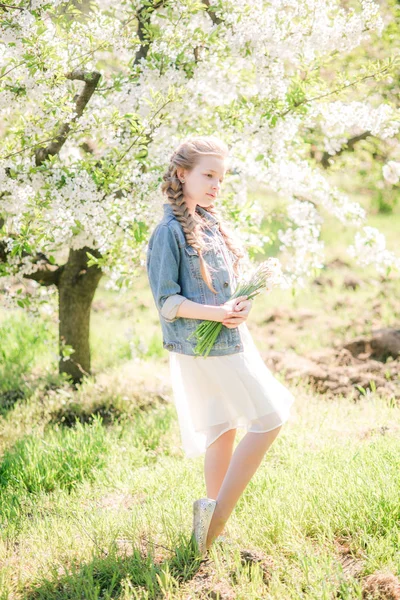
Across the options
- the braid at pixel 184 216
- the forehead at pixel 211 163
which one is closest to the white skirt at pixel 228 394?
the braid at pixel 184 216

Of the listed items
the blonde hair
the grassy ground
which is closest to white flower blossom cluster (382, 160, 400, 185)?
the grassy ground

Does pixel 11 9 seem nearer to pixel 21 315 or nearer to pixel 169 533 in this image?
pixel 169 533

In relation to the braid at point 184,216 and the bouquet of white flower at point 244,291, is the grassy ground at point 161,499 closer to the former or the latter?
the bouquet of white flower at point 244,291

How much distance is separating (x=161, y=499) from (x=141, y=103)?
2.36 m

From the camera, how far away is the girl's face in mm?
2748

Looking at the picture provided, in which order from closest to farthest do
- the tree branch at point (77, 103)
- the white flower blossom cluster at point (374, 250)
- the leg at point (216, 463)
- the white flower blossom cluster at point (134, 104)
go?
the leg at point (216, 463) < the white flower blossom cluster at point (134, 104) < the tree branch at point (77, 103) < the white flower blossom cluster at point (374, 250)

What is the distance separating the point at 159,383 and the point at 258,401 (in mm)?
2681

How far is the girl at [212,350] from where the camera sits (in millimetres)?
2643

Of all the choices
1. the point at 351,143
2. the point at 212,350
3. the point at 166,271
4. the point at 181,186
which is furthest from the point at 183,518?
the point at 351,143

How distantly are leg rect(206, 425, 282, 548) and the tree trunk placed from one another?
104 inches

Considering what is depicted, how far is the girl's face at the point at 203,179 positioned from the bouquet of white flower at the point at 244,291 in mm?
385

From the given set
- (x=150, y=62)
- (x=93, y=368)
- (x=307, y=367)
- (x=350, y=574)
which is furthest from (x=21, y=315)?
(x=350, y=574)

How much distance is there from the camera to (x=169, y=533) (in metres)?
2.86

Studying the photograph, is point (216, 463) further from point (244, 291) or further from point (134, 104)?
point (134, 104)
